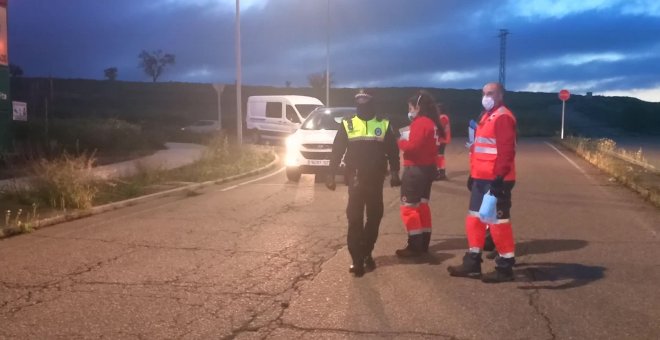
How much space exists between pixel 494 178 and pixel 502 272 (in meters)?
0.93

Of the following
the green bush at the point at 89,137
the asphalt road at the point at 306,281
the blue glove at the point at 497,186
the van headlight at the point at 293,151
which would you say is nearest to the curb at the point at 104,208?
the asphalt road at the point at 306,281

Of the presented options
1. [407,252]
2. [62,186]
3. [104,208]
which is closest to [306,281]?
[407,252]

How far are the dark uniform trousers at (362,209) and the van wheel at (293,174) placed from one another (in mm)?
8803

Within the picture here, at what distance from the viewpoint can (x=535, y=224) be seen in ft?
34.5

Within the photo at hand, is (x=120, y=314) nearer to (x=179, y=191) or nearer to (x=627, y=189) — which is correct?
(x=179, y=191)

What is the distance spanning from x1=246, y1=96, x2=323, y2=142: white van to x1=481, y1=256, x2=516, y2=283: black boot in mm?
22872

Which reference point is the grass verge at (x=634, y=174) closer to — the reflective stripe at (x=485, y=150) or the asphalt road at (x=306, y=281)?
the asphalt road at (x=306, y=281)

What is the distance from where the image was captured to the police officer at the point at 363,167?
7.31m

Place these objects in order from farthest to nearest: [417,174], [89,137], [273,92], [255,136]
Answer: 1. [273,92]
2. [255,136]
3. [89,137]
4. [417,174]

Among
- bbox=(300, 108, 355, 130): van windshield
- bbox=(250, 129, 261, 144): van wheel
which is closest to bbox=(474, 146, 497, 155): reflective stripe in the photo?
bbox=(300, 108, 355, 130): van windshield

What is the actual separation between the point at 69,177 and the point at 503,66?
162 feet

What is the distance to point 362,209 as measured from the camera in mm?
7410

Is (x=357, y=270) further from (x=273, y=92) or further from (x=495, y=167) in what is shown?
(x=273, y=92)

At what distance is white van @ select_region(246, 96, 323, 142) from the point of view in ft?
100
